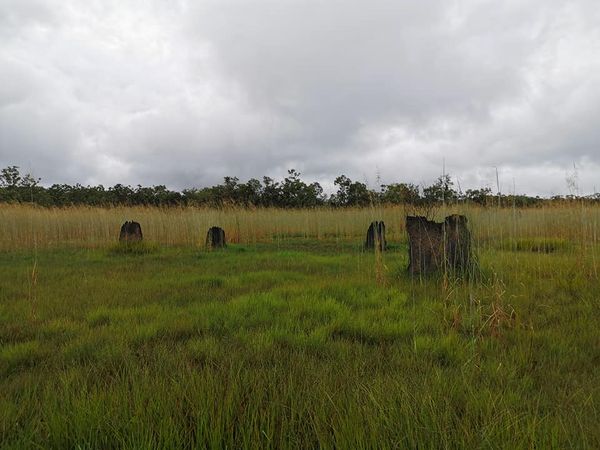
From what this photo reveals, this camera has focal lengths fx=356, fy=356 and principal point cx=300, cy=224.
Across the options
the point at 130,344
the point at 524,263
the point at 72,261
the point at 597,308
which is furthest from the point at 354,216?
the point at 130,344

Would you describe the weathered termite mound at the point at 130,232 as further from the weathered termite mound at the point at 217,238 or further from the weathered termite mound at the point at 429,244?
the weathered termite mound at the point at 429,244

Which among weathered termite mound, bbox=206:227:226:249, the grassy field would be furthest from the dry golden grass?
the grassy field

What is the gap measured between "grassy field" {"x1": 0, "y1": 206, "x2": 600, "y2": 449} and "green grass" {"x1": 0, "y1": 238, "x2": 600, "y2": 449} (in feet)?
0.04

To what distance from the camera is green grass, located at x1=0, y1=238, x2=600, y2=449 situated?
4.51ft

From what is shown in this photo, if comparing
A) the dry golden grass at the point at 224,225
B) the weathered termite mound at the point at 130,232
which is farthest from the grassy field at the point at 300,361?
the dry golden grass at the point at 224,225

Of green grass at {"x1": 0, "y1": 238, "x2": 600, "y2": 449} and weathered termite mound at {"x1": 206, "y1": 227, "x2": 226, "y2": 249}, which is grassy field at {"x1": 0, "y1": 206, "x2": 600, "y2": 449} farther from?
weathered termite mound at {"x1": 206, "y1": 227, "x2": 226, "y2": 249}

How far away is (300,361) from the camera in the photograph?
221cm

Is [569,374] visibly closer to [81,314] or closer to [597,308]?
Result: [597,308]

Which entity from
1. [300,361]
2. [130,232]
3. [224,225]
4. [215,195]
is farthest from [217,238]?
[215,195]

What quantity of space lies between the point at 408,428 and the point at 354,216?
13.2 m

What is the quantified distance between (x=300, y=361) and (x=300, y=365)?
0.09 m

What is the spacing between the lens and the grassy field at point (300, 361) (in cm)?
138

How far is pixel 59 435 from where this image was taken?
55.2 inches

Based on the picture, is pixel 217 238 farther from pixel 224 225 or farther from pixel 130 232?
pixel 224 225
